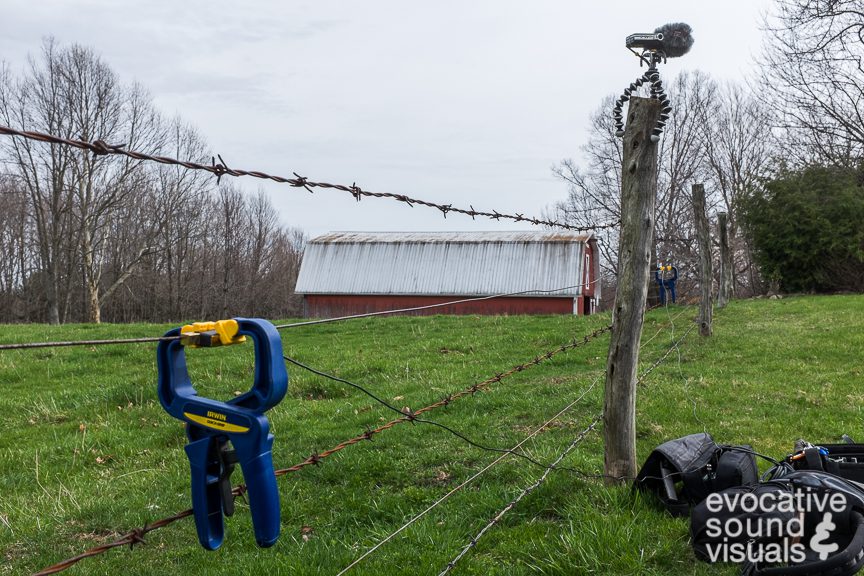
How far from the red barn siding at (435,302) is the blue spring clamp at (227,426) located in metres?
28.3

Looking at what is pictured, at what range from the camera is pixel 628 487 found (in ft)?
13.6

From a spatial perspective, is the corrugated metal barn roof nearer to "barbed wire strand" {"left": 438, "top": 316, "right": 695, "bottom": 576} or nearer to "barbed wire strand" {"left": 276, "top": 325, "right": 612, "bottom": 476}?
"barbed wire strand" {"left": 276, "top": 325, "right": 612, "bottom": 476}

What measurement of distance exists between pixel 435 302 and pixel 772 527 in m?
28.5

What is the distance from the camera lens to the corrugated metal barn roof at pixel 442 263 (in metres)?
30.5

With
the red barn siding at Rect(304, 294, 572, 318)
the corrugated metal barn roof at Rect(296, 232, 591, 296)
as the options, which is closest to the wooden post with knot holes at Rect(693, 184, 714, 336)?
the corrugated metal barn roof at Rect(296, 232, 591, 296)

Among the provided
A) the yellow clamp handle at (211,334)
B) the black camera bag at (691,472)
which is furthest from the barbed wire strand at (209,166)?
the black camera bag at (691,472)

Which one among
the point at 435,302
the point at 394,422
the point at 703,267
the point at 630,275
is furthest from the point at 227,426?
the point at 435,302

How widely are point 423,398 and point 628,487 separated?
4.01m

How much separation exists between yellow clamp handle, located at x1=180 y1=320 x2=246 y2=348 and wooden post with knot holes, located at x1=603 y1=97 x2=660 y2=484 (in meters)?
2.70

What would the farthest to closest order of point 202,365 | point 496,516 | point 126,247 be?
point 126,247, point 202,365, point 496,516

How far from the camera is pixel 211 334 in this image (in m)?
2.09

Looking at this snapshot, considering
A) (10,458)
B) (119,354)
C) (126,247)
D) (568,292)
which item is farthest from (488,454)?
(126,247)

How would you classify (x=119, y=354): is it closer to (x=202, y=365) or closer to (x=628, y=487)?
(x=202, y=365)

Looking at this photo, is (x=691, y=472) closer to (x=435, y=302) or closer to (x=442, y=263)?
(x=435, y=302)
